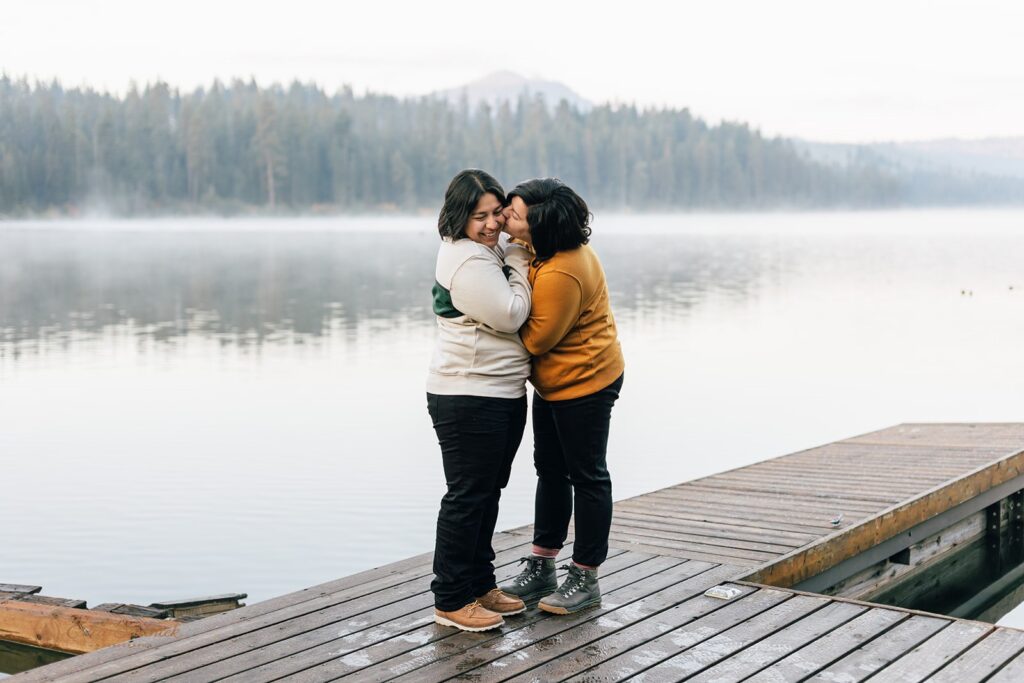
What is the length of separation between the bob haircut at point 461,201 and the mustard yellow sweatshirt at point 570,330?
0.33m

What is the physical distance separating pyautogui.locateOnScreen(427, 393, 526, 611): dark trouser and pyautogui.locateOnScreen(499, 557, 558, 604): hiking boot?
0.35 m

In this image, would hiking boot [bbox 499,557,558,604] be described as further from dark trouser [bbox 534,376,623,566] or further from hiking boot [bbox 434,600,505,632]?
hiking boot [bbox 434,600,505,632]

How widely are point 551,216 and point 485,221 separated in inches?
9.4

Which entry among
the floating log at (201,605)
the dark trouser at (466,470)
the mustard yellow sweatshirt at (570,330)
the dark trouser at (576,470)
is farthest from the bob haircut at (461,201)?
the floating log at (201,605)

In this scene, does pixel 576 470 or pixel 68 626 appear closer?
pixel 576 470

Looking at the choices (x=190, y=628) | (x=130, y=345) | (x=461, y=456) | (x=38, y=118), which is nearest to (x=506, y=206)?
(x=461, y=456)

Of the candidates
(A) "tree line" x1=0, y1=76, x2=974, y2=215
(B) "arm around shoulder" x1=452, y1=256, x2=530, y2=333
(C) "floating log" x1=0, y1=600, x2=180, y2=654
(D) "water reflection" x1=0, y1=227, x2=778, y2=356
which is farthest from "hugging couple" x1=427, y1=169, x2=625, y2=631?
(A) "tree line" x1=0, y1=76, x2=974, y2=215

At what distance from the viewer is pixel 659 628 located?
4.57 meters

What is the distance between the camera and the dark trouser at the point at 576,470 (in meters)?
4.54

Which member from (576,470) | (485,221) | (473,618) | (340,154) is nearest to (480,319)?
(485,221)

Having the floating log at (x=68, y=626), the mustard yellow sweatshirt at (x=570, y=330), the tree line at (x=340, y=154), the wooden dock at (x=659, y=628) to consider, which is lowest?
the floating log at (x=68, y=626)

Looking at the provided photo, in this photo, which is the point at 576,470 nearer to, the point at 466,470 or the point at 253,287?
the point at 466,470

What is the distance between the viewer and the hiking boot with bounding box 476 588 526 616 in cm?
464

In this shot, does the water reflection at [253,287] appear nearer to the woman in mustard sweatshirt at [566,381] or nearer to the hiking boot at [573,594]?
the woman in mustard sweatshirt at [566,381]
